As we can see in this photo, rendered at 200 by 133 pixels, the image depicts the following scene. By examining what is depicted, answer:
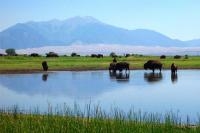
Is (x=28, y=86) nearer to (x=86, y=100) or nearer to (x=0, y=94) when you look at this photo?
(x=0, y=94)

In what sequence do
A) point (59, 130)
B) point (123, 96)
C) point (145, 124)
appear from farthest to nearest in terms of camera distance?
point (123, 96) < point (145, 124) < point (59, 130)

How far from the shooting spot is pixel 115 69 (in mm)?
59438

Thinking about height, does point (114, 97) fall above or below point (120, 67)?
below

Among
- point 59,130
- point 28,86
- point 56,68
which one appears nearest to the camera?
point 59,130

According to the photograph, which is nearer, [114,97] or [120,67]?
[114,97]

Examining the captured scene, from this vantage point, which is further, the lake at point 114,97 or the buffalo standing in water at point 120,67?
the buffalo standing in water at point 120,67

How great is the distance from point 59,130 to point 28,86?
24.6 meters

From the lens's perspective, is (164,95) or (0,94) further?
(0,94)

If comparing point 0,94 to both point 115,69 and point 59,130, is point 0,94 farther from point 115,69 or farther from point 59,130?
point 115,69

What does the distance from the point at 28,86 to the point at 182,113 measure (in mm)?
18224

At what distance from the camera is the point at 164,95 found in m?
29.0

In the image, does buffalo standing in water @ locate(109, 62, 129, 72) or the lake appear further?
buffalo standing in water @ locate(109, 62, 129, 72)

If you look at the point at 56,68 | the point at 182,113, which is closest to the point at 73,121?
the point at 182,113

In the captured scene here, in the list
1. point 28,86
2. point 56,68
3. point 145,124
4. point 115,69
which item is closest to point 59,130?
point 145,124
